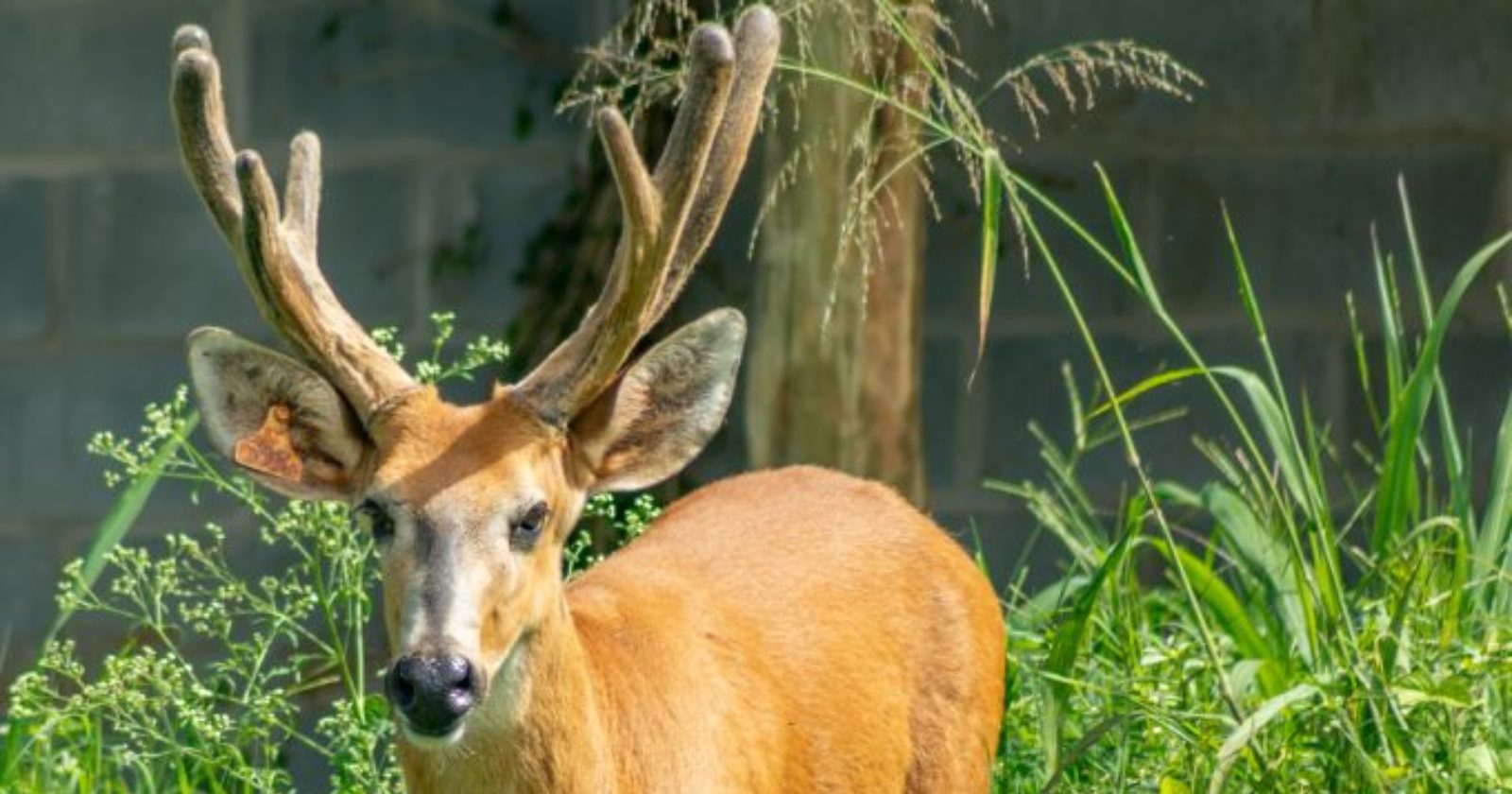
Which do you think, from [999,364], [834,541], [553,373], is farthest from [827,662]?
[999,364]

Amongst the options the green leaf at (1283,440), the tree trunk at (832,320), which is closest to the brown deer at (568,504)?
the green leaf at (1283,440)

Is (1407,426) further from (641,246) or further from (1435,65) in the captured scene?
(1435,65)

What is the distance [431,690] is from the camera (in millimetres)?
4328

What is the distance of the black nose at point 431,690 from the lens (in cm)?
433

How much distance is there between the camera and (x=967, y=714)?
5.52m

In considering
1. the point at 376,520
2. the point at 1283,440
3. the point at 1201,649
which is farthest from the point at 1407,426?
the point at 376,520

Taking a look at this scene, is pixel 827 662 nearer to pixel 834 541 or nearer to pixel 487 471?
pixel 834 541

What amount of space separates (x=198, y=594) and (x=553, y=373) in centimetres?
325

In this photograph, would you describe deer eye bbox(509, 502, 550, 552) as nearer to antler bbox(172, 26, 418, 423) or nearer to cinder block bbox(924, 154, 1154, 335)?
antler bbox(172, 26, 418, 423)

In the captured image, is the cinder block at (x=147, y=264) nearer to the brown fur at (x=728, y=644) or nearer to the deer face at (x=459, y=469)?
the brown fur at (x=728, y=644)

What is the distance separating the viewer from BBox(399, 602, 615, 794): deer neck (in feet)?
15.2

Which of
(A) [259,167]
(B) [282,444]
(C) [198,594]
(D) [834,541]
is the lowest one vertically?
(C) [198,594]

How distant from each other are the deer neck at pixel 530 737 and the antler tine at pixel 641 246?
0.32 meters

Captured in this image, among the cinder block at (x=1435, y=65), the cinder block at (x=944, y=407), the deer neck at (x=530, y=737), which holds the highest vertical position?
the cinder block at (x=1435, y=65)
